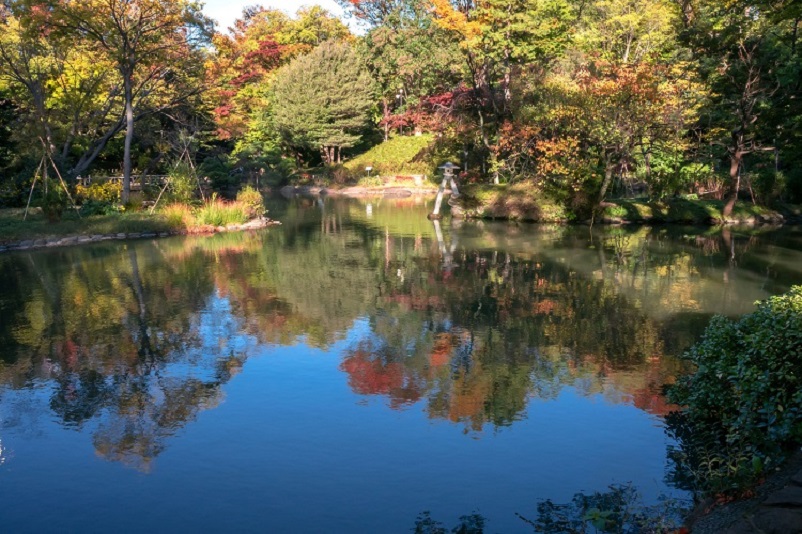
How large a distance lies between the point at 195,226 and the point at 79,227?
12.4ft

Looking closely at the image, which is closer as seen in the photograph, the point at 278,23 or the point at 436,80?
the point at 436,80

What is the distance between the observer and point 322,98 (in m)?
50.2

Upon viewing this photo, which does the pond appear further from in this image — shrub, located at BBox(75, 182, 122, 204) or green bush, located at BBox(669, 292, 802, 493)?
shrub, located at BBox(75, 182, 122, 204)

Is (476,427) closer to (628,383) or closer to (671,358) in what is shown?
(628,383)

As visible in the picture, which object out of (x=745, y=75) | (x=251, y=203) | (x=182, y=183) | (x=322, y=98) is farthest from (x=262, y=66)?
(x=745, y=75)

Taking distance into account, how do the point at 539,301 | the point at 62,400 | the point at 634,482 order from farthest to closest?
1. the point at 539,301
2. the point at 62,400
3. the point at 634,482

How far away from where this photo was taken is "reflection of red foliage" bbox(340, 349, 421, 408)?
30.6 feet

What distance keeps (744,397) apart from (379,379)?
16.1 ft

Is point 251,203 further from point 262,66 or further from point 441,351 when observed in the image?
point 262,66

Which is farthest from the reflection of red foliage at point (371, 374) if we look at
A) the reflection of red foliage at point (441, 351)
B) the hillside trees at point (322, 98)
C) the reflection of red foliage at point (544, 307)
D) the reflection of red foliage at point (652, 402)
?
the hillside trees at point (322, 98)

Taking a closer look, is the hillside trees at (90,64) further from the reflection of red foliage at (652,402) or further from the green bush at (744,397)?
the green bush at (744,397)

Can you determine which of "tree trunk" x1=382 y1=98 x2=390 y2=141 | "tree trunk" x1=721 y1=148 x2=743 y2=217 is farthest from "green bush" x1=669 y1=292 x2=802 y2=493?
"tree trunk" x1=382 y1=98 x2=390 y2=141

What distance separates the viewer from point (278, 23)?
5938 centimetres

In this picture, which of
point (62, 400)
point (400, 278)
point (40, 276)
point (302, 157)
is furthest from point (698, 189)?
point (302, 157)
